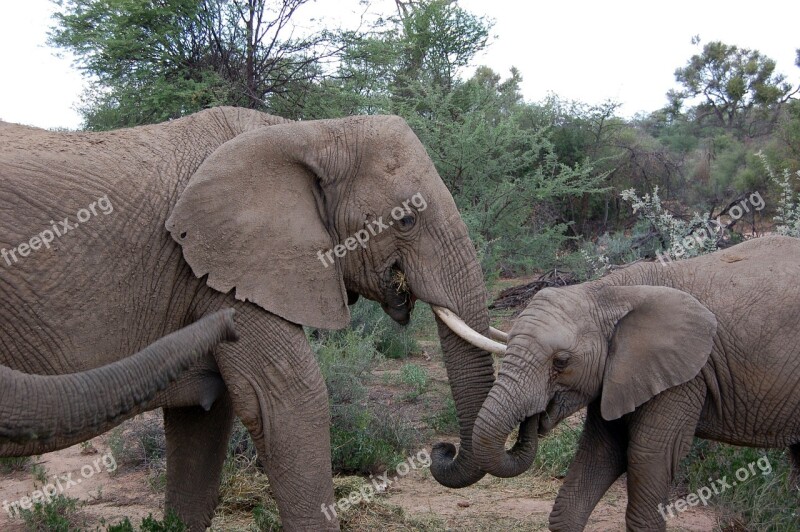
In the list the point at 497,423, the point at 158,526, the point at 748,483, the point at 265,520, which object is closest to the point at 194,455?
the point at 158,526

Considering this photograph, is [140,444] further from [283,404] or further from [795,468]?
[795,468]

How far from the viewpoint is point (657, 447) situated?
167 inches

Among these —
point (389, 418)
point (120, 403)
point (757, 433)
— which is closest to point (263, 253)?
point (120, 403)

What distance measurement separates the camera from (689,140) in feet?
99.8

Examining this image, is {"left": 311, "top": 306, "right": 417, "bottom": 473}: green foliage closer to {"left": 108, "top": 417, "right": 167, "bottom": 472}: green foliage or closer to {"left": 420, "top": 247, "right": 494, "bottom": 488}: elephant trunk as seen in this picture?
{"left": 108, "top": 417, "right": 167, "bottom": 472}: green foliage

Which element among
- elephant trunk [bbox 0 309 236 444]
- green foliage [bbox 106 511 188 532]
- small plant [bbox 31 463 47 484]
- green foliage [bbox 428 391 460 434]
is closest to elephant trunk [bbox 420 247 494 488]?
green foliage [bbox 106 511 188 532]

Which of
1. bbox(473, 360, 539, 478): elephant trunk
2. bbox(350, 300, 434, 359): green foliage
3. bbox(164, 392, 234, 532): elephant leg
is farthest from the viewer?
bbox(350, 300, 434, 359): green foliage

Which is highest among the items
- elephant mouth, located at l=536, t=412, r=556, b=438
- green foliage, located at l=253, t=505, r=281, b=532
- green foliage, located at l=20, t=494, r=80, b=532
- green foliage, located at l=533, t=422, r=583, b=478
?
elephant mouth, located at l=536, t=412, r=556, b=438

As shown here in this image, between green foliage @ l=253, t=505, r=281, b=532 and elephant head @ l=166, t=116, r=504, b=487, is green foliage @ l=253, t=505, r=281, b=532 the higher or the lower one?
the lower one

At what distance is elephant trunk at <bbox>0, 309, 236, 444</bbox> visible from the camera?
Result: 260 cm

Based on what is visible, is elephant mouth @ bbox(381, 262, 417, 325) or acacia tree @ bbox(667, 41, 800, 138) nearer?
elephant mouth @ bbox(381, 262, 417, 325)

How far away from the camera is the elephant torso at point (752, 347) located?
14.5 ft

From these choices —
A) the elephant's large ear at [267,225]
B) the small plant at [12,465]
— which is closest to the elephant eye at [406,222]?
the elephant's large ear at [267,225]

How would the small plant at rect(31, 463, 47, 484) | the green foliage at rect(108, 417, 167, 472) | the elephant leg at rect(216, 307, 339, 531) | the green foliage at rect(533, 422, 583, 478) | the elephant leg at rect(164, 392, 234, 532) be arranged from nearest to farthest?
the elephant leg at rect(216, 307, 339, 531)
the elephant leg at rect(164, 392, 234, 532)
the small plant at rect(31, 463, 47, 484)
the green foliage at rect(533, 422, 583, 478)
the green foliage at rect(108, 417, 167, 472)
